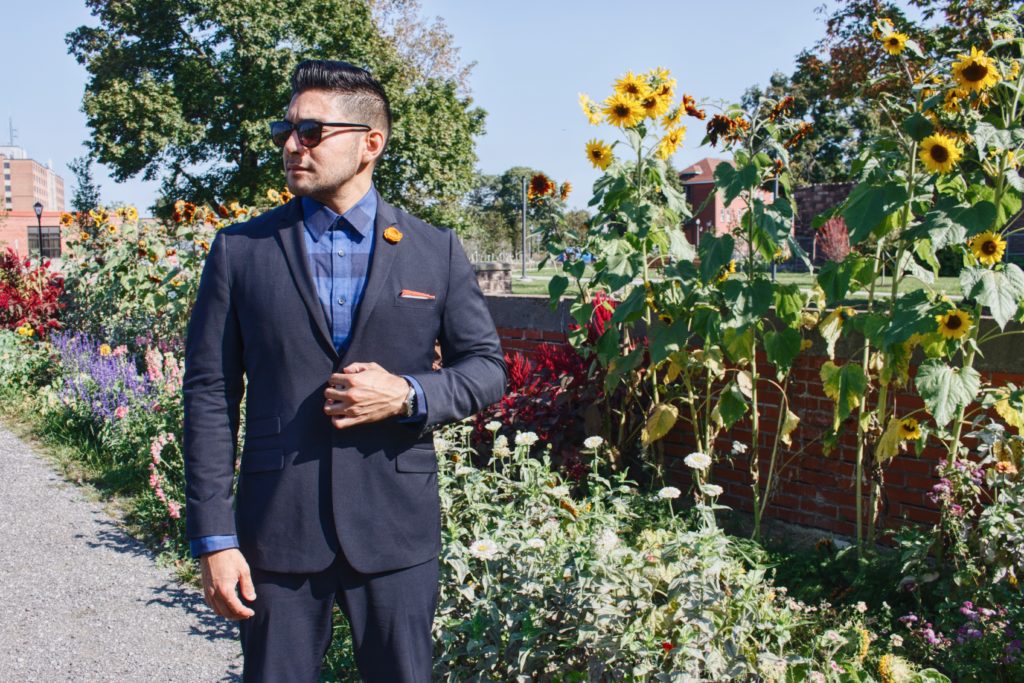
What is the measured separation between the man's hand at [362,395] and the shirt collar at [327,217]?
342 millimetres

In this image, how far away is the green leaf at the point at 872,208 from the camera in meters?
3.37

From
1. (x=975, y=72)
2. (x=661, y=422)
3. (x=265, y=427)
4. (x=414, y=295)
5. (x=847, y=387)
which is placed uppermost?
(x=975, y=72)

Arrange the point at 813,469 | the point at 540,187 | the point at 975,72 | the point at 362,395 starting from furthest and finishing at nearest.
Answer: the point at 540,187 < the point at 813,469 < the point at 975,72 < the point at 362,395

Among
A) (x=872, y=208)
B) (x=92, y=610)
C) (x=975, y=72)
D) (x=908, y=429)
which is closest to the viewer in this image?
(x=975, y=72)

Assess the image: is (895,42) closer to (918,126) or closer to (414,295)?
(918,126)

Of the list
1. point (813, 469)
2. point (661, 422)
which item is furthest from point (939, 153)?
point (813, 469)

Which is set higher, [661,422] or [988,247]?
[988,247]

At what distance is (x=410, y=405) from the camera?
6.26 ft

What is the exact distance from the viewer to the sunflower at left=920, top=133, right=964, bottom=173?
3.21 m

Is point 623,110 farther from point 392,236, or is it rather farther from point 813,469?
point 392,236

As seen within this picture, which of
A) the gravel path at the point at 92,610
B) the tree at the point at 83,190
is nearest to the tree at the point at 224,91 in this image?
the tree at the point at 83,190

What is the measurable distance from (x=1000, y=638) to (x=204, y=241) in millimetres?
6527

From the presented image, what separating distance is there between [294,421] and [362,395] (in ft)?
0.67

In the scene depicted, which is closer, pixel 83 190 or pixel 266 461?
pixel 266 461
